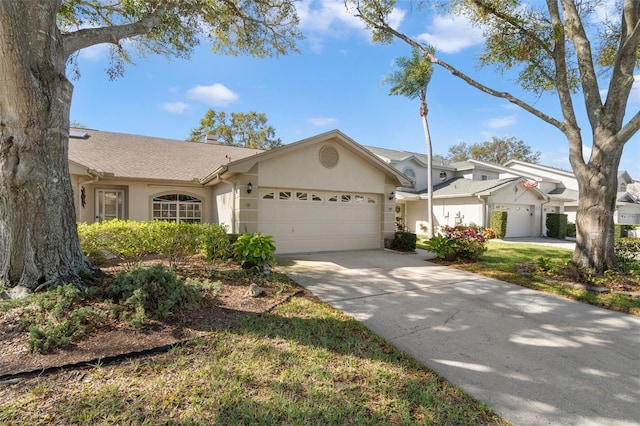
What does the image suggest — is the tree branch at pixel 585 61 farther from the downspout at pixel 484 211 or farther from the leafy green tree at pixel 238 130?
the leafy green tree at pixel 238 130

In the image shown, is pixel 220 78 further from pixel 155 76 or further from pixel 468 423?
pixel 468 423

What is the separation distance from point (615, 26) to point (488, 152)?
125ft

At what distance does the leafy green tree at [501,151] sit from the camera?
1688 inches

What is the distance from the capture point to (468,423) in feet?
7.75

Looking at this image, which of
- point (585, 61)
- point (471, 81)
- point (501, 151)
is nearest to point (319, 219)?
point (471, 81)

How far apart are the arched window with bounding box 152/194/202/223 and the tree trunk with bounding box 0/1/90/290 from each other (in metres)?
8.69

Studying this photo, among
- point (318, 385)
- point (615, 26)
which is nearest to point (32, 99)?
point (318, 385)

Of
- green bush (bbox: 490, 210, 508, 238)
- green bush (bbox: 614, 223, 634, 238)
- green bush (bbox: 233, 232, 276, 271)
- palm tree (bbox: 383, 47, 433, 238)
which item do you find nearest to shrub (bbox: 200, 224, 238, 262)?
green bush (bbox: 233, 232, 276, 271)

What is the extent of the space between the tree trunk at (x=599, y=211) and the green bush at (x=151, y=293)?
913 centimetres

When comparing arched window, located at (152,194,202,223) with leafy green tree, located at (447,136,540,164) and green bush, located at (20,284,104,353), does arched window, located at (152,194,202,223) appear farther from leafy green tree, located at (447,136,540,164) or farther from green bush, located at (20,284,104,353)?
leafy green tree, located at (447,136,540,164)

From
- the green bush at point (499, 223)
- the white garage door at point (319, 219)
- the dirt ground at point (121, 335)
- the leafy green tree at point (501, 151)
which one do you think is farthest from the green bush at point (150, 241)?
the leafy green tree at point (501, 151)

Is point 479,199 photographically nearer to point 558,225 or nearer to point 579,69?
point 558,225

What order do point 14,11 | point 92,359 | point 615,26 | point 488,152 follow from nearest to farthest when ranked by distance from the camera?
1. point 92,359
2. point 14,11
3. point 615,26
4. point 488,152

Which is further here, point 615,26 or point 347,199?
point 347,199
